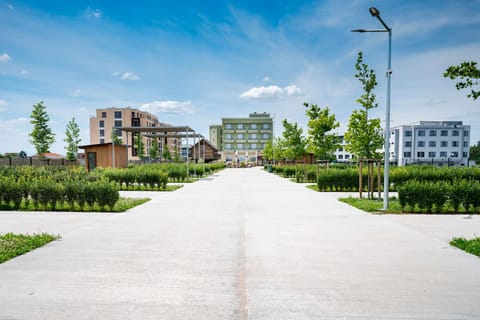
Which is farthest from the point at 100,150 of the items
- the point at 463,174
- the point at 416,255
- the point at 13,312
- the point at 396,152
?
the point at 396,152

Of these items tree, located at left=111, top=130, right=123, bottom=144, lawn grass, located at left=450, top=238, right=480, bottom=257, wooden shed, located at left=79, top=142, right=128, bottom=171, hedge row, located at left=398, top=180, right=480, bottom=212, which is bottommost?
lawn grass, located at left=450, top=238, right=480, bottom=257

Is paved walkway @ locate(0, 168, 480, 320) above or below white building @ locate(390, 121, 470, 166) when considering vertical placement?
below

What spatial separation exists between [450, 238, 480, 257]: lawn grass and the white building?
72247mm

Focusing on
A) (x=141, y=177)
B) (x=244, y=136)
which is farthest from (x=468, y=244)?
(x=244, y=136)

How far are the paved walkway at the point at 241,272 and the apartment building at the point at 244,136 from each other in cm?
8288

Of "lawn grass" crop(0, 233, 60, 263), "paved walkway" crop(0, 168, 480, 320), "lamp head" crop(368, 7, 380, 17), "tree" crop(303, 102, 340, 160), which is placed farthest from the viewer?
"tree" crop(303, 102, 340, 160)

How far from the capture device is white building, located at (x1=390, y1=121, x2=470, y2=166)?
227ft

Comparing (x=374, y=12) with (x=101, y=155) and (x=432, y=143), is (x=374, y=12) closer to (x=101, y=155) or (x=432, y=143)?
(x=101, y=155)

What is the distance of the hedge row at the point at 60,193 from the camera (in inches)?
364

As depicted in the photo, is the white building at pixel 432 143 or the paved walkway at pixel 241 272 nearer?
the paved walkway at pixel 241 272

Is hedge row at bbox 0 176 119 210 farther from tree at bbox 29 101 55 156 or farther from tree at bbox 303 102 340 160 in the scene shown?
tree at bbox 29 101 55 156

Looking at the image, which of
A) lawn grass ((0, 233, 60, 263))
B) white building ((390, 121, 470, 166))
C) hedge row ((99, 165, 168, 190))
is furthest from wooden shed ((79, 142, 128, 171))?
white building ((390, 121, 470, 166))

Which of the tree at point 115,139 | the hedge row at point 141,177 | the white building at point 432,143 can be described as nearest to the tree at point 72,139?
the tree at point 115,139

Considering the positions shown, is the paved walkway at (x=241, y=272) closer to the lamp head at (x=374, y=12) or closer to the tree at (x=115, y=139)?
the lamp head at (x=374, y=12)
